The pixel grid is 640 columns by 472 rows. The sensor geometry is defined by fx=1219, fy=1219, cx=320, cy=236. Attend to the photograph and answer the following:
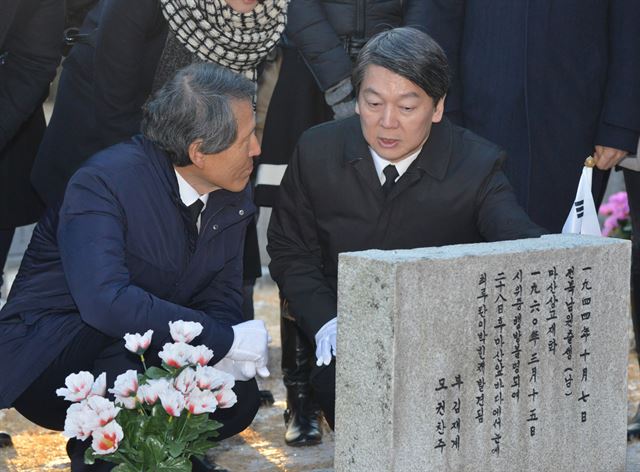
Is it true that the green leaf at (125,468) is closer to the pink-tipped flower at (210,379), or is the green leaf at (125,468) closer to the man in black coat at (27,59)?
the pink-tipped flower at (210,379)

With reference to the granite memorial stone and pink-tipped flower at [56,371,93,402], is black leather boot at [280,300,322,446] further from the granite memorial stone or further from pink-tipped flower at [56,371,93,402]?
pink-tipped flower at [56,371,93,402]

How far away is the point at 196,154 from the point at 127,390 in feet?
2.64

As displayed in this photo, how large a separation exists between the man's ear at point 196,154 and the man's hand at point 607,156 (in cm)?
161

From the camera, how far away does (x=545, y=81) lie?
438cm

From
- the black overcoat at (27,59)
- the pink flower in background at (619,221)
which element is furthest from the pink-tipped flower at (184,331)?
the pink flower in background at (619,221)

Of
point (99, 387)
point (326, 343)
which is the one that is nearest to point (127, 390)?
point (99, 387)

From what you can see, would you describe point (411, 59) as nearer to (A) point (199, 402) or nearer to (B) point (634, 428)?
(A) point (199, 402)

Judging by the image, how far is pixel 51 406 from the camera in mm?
3557

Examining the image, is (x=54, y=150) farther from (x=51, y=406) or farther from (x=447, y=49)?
(x=447, y=49)

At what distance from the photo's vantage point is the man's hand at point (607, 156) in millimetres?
4359

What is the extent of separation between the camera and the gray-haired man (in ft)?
11.2

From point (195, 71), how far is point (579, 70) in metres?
1.56

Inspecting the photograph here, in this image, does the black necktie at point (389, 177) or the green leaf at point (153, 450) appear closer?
the green leaf at point (153, 450)

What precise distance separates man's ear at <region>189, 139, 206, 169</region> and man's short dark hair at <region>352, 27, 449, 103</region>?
0.53 metres
